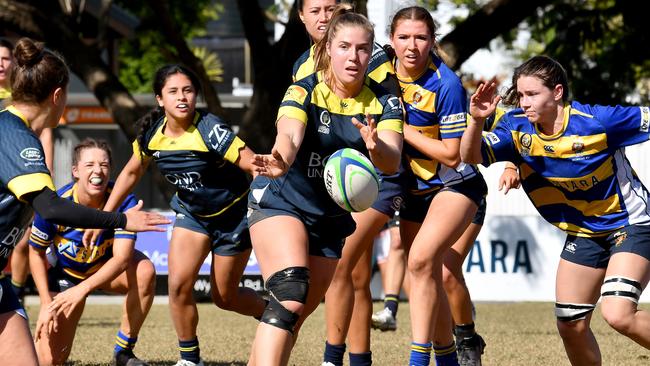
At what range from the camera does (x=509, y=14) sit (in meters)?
15.7

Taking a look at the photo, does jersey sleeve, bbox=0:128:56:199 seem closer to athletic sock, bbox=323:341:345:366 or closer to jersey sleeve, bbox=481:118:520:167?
athletic sock, bbox=323:341:345:366

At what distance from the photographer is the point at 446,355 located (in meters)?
6.80

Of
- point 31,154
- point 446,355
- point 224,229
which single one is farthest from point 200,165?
point 31,154

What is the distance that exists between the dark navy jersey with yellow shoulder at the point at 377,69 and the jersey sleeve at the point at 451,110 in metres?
0.34

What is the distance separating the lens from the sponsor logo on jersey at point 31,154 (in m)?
4.70

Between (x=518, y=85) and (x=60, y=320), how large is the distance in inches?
146

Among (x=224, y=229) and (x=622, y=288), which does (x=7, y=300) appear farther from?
(x=622, y=288)

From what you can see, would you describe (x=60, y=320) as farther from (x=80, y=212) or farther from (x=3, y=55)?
(x=80, y=212)

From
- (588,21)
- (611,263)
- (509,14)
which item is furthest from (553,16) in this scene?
(611,263)

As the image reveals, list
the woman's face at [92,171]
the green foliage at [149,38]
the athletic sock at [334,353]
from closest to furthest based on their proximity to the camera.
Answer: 1. the athletic sock at [334,353]
2. the woman's face at [92,171]
3. the green foliage at [149,38]

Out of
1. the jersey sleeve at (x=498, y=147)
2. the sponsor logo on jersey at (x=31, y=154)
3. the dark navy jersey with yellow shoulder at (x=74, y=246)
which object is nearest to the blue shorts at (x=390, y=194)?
the jersey sleeve at (x=498, y=147)

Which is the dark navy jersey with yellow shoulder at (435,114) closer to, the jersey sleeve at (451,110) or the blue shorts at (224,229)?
the jersey sleeve at (451,110)

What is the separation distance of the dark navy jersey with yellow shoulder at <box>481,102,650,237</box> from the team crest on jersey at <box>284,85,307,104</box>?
1263mm

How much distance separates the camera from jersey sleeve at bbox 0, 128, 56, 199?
4.67 metres
